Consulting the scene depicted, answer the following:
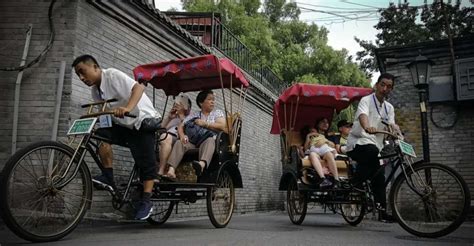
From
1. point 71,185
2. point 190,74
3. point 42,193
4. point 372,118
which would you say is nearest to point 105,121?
point 71,185

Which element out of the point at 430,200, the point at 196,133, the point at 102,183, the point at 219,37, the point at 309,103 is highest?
the point at 219,37

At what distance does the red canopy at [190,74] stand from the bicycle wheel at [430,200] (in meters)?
2.44

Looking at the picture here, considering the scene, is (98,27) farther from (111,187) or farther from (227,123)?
(111,187)

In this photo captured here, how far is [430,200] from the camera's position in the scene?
491 centimetres

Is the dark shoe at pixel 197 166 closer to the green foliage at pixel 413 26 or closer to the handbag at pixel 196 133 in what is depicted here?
the handbag at pixel 196 133

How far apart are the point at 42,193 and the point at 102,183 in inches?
28.2

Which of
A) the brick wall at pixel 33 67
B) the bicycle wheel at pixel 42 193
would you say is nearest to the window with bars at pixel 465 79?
the brick wall at pixel 33 67

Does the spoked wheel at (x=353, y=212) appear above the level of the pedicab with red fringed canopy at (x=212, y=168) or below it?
below

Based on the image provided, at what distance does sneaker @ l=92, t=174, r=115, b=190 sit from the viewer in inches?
179

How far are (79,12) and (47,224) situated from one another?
3.03m

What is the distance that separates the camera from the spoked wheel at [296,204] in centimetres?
696

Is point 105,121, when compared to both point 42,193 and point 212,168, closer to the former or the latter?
point 42,193

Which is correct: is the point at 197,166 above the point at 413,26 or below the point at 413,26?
below

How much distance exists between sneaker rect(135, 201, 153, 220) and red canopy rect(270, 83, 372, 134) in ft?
10.2
